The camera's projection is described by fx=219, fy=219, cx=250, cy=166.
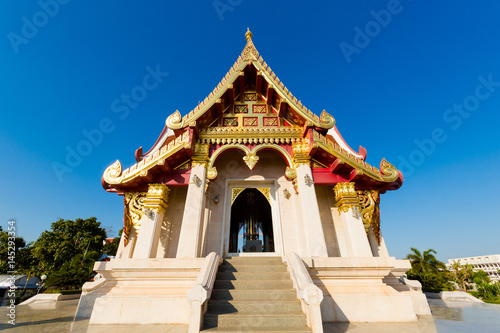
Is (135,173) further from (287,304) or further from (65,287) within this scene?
Result: (65,287)

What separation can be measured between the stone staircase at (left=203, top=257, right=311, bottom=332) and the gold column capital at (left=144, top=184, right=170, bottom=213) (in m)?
2.40

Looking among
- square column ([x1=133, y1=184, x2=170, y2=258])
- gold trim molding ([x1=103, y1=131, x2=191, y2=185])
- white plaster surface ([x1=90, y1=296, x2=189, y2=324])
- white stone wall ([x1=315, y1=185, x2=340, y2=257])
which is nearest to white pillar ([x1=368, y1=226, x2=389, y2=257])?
white stone wall ([x1=315, y1=185, x2=340, y2=257])

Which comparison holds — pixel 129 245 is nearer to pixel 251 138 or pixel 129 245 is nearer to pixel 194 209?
pixel 194 209

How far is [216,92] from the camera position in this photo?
282 inches

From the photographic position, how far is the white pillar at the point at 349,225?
224 inches

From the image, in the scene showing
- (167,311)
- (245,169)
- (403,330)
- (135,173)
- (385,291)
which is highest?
(245,169)

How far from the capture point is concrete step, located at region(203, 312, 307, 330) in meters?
3.22

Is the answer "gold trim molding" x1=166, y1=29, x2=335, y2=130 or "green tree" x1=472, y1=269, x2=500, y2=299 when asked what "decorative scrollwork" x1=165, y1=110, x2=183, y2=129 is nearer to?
"gold trim molding" x1=166, y1=29, x2=335, y2=130

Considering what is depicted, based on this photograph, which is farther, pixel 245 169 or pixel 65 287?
pixel 65 287

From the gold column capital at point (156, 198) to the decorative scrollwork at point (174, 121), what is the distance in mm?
1833

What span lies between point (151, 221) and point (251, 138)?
3.77 meters

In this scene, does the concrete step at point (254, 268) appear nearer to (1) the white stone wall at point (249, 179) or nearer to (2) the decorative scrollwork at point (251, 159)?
(1) the white stone wall at point (249, 179)

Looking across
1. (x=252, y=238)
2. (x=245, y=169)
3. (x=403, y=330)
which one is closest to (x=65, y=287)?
(x=252, y=238)

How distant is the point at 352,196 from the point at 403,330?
3449mm
